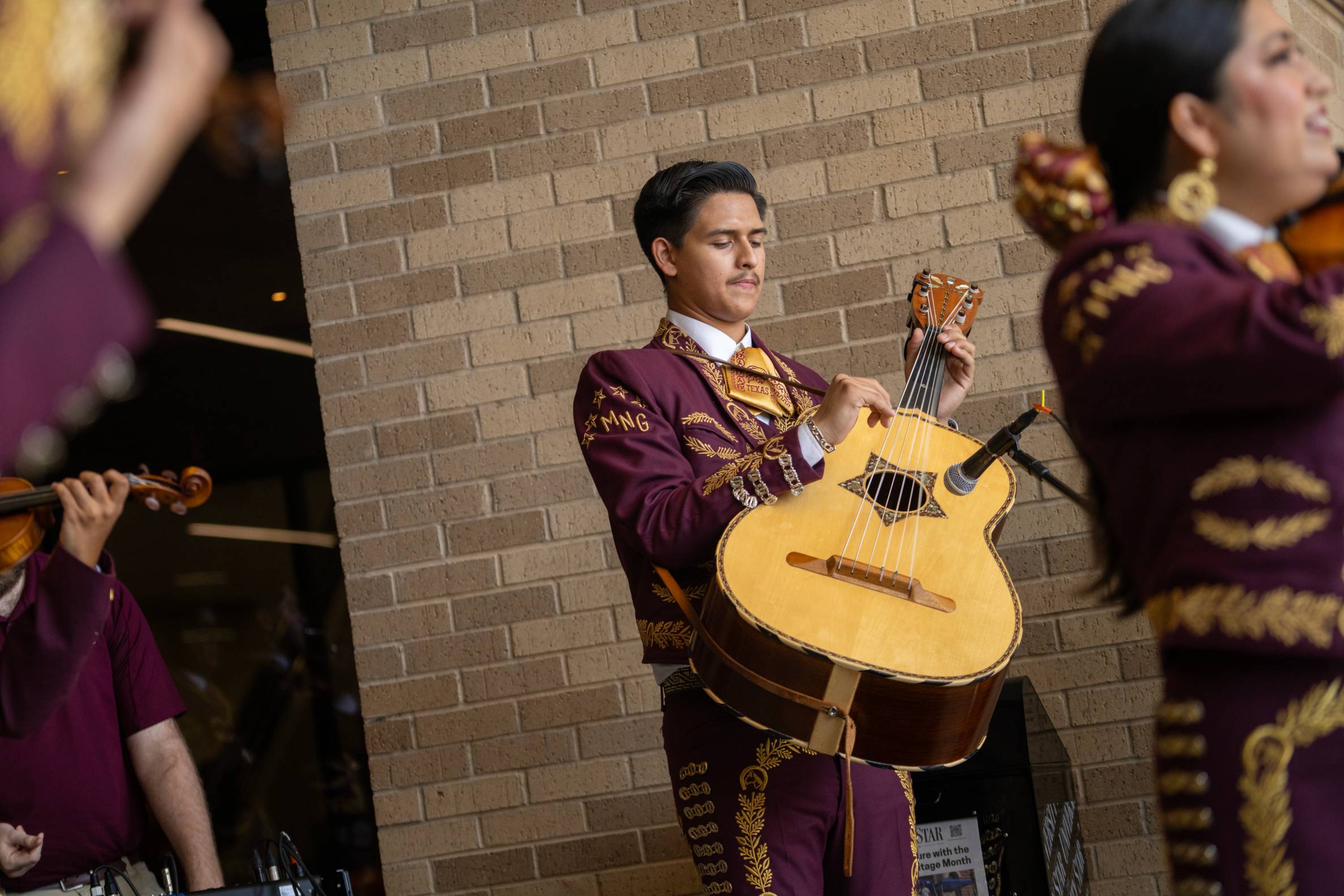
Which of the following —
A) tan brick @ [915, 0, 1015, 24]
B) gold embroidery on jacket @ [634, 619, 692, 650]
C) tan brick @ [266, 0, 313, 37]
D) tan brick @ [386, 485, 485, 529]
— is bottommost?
gold embroidery on jacket @ [634, 619, 692, 650]

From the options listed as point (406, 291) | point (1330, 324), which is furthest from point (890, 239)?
point (1330, 324)

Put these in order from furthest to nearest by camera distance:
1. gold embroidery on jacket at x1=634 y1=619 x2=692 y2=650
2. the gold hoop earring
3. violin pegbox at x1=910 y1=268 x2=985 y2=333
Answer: violin pegbox at x1=910 y1=268 x2=985 y2=333
gold embroidery on jacket at x1=634 y1=619 x2=692 y2=650
the gold hoop earring

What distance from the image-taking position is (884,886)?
6.84ft

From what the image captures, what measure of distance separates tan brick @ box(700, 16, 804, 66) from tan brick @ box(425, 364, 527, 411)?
934 mm

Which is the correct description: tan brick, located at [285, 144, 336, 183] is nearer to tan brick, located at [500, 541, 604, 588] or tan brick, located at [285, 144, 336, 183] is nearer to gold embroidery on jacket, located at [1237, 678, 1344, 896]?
tan brick, located at [500, 541, 604, 588]

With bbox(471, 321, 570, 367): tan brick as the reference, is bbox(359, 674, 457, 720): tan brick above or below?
below

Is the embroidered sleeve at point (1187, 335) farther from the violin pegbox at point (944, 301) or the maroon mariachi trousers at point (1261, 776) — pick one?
the violin pegbox at point (944, 301)

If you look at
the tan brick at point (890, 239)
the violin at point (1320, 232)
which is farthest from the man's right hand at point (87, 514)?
the violin at point (1320, 232)

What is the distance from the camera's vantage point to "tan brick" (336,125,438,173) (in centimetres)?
352

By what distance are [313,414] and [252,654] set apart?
2.33ft

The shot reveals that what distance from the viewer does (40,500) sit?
8.09 ft

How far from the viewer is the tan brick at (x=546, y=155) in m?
3.45

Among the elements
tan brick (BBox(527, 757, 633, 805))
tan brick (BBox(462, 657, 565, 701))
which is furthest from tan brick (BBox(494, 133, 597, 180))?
tan brick (BBox(527, 757, 633, 805))

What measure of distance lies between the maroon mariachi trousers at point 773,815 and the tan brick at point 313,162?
79.5 inches
